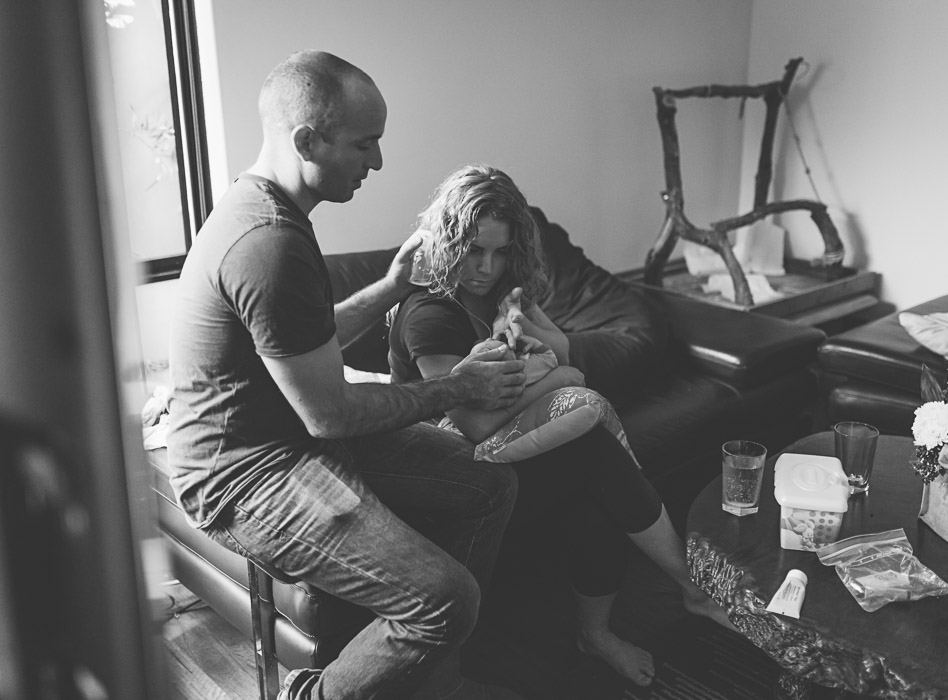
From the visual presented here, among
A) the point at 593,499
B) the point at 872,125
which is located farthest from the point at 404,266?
the point at 872,125

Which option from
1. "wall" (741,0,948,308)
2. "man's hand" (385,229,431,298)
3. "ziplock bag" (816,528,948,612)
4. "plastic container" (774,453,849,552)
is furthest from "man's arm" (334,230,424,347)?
"wall" (741,0,948,308)

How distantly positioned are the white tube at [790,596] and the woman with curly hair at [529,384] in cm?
39

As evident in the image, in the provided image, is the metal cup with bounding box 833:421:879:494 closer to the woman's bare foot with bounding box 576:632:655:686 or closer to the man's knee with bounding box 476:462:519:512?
the woman's bare foot with bounding box 576:632:655:686

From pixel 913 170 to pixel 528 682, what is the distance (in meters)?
2.97

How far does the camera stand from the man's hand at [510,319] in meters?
1.87

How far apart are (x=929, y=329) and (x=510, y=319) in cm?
156

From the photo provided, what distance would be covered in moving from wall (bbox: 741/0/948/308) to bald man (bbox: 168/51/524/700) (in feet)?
9.95

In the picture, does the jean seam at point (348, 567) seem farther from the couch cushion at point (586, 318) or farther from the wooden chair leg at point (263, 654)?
the couch cushion at point (586, 318)

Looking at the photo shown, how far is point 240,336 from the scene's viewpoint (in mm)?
1457

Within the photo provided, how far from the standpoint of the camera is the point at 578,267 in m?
3.02

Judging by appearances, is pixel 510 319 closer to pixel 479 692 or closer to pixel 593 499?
pixel 593 499

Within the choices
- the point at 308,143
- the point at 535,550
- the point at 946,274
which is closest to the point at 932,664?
the point at 535,550

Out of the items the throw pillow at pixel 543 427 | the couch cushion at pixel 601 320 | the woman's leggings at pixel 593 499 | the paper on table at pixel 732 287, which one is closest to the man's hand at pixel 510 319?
the throw pillow at pixel 543 427

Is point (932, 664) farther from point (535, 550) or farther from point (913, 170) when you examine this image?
point (913, 170)
